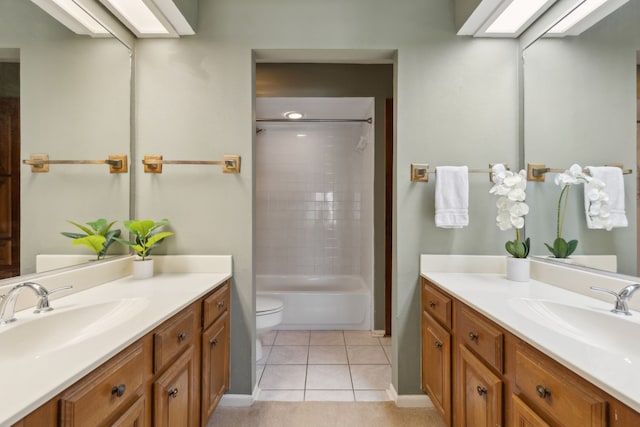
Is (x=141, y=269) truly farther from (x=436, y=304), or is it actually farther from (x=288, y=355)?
(x=436, y=304)

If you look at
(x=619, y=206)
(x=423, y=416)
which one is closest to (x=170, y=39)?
(x=619, y=206)

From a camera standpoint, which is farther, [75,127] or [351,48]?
[351,48]

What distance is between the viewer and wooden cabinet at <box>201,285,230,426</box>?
156cm

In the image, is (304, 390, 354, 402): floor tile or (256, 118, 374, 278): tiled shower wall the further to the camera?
(256, 118, 374, 278): tiled shower wall

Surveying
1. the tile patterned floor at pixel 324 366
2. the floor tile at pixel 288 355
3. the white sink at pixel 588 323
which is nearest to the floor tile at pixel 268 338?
the tile patterned floor at pixel 324 366

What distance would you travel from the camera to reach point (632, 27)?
1.23 metres

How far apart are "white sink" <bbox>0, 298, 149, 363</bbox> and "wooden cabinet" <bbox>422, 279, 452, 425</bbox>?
135cm

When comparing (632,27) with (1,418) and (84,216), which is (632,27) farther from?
(84,216)

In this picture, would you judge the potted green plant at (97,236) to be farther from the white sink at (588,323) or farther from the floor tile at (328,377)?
the white sink at (588,323)

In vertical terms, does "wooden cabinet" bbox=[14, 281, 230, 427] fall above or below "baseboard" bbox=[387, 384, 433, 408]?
above

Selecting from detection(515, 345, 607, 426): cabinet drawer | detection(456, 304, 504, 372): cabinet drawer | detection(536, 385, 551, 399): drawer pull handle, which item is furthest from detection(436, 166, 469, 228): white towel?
detection(536, 385, 551, 399): drawer pull handle

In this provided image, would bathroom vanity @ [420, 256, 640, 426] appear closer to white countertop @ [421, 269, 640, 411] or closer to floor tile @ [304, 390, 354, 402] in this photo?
white countertop @ [421, 269, 640, 411]

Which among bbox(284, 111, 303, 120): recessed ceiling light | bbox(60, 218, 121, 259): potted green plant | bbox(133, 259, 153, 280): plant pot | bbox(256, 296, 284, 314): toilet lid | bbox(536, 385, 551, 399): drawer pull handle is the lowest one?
bbox(256, 296, 284, 314): toilet lid

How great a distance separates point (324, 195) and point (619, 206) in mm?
2906
